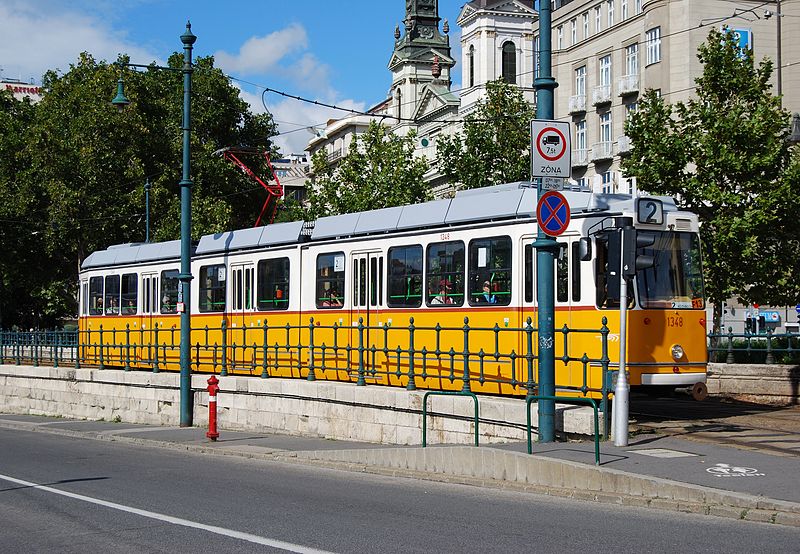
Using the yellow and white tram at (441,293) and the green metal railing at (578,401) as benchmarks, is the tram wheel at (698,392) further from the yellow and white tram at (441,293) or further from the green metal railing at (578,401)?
the green metal railing at (578,401)

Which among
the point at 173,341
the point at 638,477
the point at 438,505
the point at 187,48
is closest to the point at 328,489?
the point at 438,505

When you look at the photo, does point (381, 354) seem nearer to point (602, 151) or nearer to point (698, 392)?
point (698, 392)

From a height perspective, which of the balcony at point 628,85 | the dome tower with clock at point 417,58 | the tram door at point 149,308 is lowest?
the tram door at point 149,308

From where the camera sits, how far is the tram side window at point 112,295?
107ft

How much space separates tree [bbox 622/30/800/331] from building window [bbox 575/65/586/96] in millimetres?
31954

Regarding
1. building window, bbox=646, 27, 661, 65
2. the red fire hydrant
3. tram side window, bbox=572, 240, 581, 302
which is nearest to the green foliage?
building window, bbox=646, 27, 661, 65

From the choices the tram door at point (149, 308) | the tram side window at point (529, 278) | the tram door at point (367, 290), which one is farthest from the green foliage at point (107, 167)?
the tram side window at point (529, 278)

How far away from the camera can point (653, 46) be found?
5341 centimetres

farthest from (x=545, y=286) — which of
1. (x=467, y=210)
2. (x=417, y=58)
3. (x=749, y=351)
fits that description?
(x=417, y=58)

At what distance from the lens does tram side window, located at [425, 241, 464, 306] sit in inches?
765

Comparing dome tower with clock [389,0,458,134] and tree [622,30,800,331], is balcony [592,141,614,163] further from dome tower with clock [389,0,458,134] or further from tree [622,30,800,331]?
dome tower with clock [389,0,458,134]

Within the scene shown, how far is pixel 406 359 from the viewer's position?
20047 millimetres

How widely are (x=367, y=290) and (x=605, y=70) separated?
4048 centimetres

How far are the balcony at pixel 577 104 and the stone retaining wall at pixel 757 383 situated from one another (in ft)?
126
